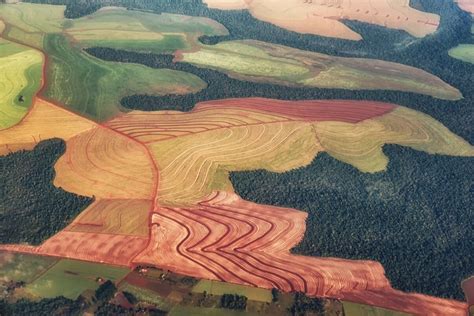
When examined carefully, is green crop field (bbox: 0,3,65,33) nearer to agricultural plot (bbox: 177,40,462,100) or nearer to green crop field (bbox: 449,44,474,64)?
agricultural plot (bbox: 177,40,462,100)

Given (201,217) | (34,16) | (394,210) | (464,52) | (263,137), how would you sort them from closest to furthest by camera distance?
(201,217)
(394,210)
(263,137)
(464,52)
(34,16)

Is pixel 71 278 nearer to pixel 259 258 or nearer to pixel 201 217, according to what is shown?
pixel 201 217

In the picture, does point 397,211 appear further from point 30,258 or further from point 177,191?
point 30,258

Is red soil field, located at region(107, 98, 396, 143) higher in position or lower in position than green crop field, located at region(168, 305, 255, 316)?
higher

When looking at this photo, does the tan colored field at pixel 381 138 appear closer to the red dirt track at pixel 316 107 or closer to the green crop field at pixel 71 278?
the red dirt track at pixel 316 107

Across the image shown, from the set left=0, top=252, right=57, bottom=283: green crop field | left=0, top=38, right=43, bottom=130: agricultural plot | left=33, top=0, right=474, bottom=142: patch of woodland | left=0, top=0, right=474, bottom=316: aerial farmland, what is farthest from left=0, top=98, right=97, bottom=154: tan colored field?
left=0, top=252, right=57, bottom=283: green crop field

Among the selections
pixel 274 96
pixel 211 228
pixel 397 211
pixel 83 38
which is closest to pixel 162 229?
pixel 211 228

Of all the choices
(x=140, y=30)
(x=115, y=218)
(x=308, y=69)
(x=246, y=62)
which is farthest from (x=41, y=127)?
(x=308, y=69)
